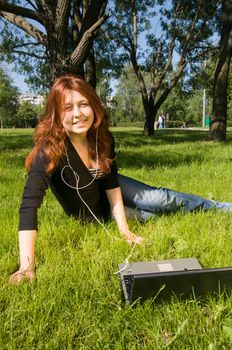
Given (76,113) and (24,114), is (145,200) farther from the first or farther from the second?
(24,114)

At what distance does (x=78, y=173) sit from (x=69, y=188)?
0.15 m

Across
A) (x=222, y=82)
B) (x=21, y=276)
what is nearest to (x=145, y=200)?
(x=21, y=276)

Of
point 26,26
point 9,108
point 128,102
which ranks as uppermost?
point 128,102

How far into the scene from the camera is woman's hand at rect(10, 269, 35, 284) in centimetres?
220

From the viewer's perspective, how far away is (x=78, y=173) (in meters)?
2.98

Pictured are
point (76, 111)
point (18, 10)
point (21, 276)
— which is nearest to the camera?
point (21, 276)

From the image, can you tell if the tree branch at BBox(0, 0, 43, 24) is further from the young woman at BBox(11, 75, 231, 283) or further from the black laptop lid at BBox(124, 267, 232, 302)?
the black laptop lid at BBox(124, 267, 232, 302)

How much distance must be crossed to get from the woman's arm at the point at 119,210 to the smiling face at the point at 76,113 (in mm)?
649

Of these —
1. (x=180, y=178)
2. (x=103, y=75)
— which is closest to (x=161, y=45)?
(x=103, y=75)

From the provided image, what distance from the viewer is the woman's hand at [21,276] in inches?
86.5

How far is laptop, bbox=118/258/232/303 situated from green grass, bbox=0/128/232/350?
0.06 m

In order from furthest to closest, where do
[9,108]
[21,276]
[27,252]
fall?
1. [9,108]
2. [27,252]
3. [21,276]

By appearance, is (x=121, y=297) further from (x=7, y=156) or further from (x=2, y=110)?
(x=2, y=110)

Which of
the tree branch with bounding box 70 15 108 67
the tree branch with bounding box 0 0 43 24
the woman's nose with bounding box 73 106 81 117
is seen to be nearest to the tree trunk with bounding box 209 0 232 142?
the tree branch with bounding box 70 15 108 67
